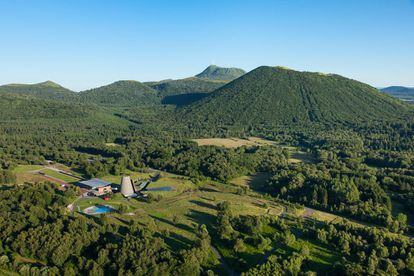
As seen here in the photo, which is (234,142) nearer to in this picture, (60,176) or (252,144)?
(252,144)

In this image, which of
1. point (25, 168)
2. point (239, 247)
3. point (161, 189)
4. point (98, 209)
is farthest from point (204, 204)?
point (25, 168)

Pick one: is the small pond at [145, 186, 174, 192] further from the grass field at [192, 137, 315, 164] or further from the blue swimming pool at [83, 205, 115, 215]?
the grass field at [192, 137, 315, 164]

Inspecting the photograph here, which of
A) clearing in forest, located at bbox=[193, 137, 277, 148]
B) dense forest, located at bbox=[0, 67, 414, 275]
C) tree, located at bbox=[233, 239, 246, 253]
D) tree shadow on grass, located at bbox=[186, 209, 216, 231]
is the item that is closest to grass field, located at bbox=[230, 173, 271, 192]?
dense forest, located at bbox=[0, 67, 414, 275]

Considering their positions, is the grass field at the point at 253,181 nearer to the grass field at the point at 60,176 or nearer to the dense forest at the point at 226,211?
the dense forest at the point at 226,211

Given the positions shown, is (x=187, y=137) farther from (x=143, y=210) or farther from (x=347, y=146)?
(x=143, y=210)

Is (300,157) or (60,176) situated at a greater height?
(300,157)

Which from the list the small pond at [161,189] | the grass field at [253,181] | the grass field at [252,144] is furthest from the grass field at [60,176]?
the grass field at [252,144]

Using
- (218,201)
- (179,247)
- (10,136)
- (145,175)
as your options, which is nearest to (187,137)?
(145,175)

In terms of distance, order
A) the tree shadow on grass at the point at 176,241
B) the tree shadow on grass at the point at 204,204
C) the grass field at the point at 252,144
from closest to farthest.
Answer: the tree shadow on grass at the point at 176,241 → the tree shadow on grass at the point at 204,204 → the grass field at the point at 252,144
